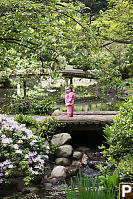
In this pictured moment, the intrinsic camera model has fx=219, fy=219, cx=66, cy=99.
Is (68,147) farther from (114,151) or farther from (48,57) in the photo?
(48,57)

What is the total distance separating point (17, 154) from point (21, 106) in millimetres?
5839

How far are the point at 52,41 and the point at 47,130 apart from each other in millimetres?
4113

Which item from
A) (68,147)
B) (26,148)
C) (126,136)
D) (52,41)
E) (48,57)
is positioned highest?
(52,41)

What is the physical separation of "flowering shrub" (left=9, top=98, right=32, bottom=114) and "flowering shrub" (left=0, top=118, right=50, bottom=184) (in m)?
5.19

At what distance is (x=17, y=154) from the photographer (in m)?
5.06

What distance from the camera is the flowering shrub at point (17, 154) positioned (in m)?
4.81

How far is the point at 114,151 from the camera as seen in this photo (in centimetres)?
395

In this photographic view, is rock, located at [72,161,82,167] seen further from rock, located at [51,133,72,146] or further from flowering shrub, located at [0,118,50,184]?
flowering shrub, located at [0,118,50,184]

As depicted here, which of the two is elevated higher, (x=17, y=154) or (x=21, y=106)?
(x=21, y=106)

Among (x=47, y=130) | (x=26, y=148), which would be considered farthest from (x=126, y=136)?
(x=47, y=130)

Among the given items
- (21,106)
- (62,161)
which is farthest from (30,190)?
(21,106)

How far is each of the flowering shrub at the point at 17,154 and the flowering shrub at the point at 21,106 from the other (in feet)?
17.0

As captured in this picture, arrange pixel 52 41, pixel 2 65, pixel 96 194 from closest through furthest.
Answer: pixel 96 194
pixel 52 41
pixel 2 65

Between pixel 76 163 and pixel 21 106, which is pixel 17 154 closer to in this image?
pixel 76 163
